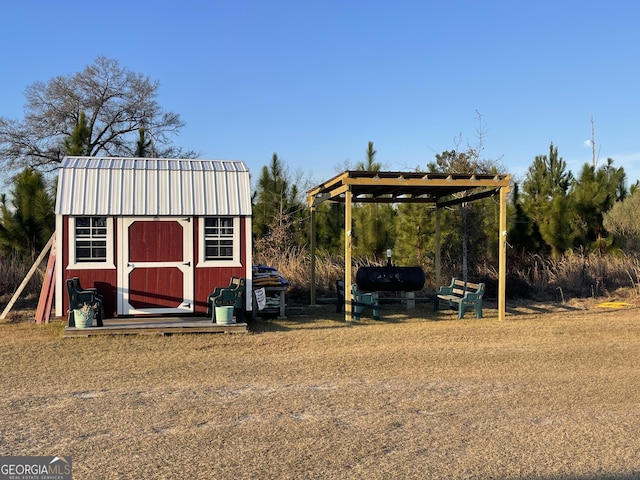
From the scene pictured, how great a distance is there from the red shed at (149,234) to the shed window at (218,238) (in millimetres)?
18

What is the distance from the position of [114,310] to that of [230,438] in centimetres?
663

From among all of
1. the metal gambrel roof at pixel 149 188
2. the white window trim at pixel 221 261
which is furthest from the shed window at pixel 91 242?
the white window trim at pixel 221 261

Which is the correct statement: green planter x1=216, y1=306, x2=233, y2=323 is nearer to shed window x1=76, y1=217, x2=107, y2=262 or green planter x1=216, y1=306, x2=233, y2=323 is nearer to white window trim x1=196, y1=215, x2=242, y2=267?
white window trim x1=196, y1=215, x2=242, y2=267

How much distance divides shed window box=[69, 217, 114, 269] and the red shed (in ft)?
0.05

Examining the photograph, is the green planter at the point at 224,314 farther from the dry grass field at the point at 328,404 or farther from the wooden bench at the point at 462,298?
the wooden bench at the point at 462,298

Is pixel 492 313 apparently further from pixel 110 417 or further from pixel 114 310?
pixel 110 417

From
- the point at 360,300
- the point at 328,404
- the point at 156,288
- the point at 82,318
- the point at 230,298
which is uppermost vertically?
the point at 156,288

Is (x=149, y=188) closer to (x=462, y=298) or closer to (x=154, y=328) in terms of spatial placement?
(x=154, y=328)

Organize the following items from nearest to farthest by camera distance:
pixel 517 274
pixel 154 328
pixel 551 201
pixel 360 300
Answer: pixel 154 328 < pixel 360 300 < pixel 517 274 < pixel 551 201

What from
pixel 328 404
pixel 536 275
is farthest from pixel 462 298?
pixel 328 404

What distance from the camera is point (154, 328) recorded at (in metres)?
9.64

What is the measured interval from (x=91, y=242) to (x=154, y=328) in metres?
2.16

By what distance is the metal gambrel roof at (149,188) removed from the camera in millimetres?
10625

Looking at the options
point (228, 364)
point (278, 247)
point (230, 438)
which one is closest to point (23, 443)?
point (230, 438)
